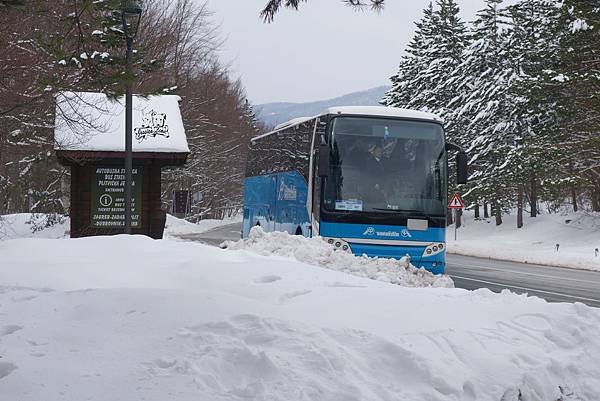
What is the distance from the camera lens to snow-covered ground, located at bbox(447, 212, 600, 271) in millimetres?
29422

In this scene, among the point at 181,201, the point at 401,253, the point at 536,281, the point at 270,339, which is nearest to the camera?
the point at 270,339

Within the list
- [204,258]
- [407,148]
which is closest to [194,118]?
[407,148]

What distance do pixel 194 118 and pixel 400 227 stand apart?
30.1 metres

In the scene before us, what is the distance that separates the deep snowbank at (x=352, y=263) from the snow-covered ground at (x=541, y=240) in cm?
1500

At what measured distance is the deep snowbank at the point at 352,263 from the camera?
11.8m

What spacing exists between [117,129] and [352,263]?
9.37 m

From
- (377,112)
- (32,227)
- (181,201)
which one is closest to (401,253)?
(377,112)

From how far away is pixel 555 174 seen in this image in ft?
119

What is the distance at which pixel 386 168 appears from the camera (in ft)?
47.0

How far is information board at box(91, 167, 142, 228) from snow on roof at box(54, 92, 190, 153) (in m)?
0.70

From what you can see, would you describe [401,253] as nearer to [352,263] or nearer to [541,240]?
[352,263]

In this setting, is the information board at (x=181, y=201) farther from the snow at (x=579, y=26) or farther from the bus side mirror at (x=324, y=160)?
the bus side mirror at (x=324, y=160)

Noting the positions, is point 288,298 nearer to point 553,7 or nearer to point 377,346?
point 377,346

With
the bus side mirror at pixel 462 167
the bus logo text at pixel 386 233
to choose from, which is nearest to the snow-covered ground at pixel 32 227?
the bus logo text at pixel 386 233
